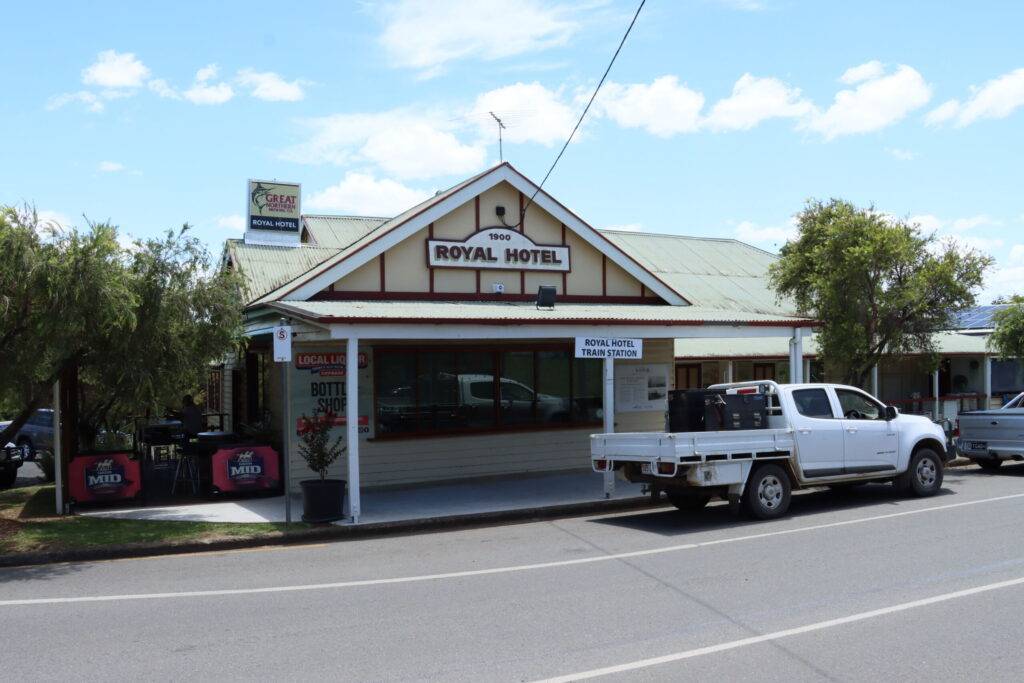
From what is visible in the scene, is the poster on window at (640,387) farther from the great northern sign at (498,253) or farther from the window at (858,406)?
the window at (858,406)

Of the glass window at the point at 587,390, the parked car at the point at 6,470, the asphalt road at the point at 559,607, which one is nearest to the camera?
the asphalt road at the point at 559,607

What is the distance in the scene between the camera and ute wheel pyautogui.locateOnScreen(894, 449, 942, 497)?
13.1 meters

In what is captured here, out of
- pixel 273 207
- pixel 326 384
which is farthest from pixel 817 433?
pixel 273 207

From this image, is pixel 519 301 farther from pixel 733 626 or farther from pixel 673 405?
pixel 733 626

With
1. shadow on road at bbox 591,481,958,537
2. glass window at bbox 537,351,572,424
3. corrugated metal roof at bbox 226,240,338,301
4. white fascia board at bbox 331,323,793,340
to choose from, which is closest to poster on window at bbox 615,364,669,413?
glass window at bbox 537,351,572,424

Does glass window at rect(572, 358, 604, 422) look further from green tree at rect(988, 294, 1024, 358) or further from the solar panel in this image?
the solar panel

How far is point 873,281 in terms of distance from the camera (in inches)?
656

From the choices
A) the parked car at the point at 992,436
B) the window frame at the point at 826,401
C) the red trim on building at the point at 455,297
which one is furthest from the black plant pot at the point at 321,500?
the parked car at the point at 992,436

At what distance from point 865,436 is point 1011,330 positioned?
1034cm

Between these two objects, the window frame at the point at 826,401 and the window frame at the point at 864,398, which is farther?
the window frame at the point at 864,398

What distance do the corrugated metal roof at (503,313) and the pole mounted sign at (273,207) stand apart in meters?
8.04

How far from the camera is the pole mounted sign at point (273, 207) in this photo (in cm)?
2167

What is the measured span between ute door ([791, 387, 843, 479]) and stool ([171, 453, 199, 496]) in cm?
951

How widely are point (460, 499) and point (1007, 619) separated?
8.42 meters
